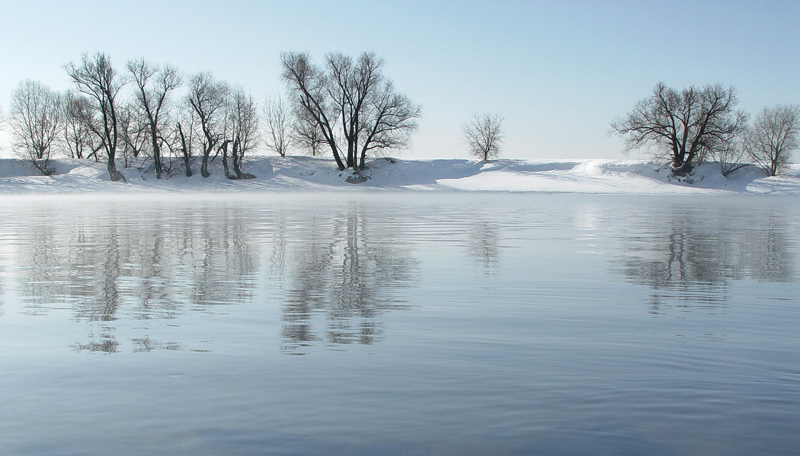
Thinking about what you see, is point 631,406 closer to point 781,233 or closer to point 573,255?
point 573,255

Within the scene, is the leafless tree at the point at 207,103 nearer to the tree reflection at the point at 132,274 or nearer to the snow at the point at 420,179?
the snow at the point at 420,179

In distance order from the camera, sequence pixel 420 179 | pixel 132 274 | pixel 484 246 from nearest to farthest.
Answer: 1. pixel 132 274
2. pixel 484 246
3. pixel 420 179

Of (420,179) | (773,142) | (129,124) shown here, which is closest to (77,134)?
(129,124)

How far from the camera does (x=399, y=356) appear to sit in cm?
391

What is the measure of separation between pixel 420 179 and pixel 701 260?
50.5 m

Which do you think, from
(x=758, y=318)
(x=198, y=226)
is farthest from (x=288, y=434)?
(x=198, y=226)

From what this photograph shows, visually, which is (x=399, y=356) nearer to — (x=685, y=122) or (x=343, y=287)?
(x=343, y=287)

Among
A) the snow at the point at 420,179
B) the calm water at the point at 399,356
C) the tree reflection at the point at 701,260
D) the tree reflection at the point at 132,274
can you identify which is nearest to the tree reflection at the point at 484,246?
the calm water at the point at 399,356

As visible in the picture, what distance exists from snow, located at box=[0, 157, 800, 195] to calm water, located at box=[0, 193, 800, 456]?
141 ft

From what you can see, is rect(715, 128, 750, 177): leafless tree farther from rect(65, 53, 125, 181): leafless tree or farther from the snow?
rect(65, 53, 125, 181): leafless tree

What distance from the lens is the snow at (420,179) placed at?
5128cm

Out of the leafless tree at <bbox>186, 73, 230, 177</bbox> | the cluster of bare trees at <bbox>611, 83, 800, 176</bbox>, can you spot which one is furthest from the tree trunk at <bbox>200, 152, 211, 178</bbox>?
the cluster of bare trees at <bbox>611, 83, 800, 176</bbox>

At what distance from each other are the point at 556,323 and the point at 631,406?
5.96 ft

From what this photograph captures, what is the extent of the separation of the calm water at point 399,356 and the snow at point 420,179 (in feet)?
141
